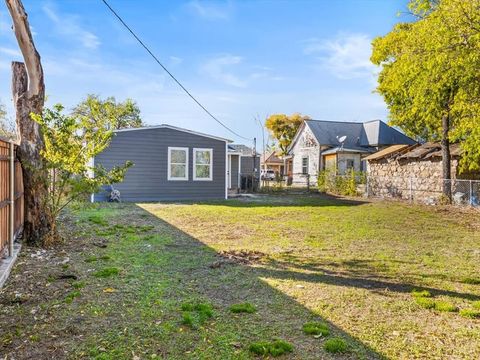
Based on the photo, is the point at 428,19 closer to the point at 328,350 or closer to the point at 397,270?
the point at 397,270

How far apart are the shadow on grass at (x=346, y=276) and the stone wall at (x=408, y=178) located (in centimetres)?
1206

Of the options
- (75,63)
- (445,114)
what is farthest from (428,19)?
(75,63)

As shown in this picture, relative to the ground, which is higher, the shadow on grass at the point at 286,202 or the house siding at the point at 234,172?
the house siding at the point at 234,172

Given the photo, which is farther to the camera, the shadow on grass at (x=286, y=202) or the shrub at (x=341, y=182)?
the shrub at (x=341, y=182)

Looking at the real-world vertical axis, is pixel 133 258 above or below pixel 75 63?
below

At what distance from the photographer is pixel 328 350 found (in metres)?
2.83

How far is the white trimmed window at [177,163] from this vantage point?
15.9m

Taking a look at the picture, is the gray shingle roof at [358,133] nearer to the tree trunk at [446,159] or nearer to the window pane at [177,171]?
the tree trunk at [446,159]

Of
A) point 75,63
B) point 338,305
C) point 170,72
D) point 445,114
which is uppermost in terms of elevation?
point 75,63

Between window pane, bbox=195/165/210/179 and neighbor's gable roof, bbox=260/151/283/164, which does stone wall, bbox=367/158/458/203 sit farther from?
neighbor's gable roof, bbox=260/151/283/164

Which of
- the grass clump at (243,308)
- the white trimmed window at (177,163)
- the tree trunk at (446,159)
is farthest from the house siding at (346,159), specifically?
the grass clump at (243,308)

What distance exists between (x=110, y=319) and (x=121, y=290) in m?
0.82

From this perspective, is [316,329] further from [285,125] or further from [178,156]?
[285,125]

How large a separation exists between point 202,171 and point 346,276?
1205 cm
